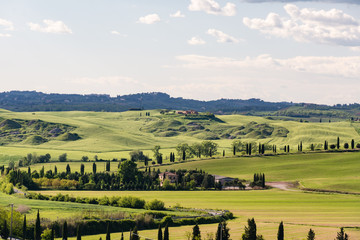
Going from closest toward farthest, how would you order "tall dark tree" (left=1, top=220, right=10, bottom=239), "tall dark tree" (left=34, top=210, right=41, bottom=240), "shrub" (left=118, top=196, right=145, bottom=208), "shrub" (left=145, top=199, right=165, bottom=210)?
1. "tall dark tree" (left=34, top=210, right=41, bottom=240)
2. "tall dark tree" (left=1, top=220, right=10, bottom=239)
3. "shrub" (left=145, top=199, right=165, bottom=210)
4. "shrub" (left=118, top=196, right=145, bottom=208)

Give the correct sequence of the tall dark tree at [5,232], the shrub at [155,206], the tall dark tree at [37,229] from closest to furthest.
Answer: the tall dark tree at [37,229]
the tall dark tree at [5,232]
the shrub at [155,206]

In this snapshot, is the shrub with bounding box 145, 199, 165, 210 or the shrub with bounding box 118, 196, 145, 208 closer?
the shrub with bounding box 145, 199, 165, 210

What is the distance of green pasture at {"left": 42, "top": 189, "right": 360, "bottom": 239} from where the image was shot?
106m

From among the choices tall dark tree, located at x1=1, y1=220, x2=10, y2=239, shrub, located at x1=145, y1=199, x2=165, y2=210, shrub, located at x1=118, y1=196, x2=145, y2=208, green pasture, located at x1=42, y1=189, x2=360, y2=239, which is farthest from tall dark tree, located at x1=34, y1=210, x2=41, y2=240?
shrub, located at x1=118, y1=196, x2=145, y2=208

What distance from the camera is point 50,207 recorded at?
434 ft

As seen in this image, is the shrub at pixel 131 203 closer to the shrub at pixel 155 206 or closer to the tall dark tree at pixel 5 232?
the shrub at pixel 155 206

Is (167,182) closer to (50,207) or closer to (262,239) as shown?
(50,207)

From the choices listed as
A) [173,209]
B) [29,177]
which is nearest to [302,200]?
[173,209]

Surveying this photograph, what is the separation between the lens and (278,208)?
450 ft

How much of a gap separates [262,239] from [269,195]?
259 ft

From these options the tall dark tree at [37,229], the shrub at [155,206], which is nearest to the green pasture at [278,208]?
the shrub at [155,206]

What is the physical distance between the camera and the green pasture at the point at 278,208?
106 metres

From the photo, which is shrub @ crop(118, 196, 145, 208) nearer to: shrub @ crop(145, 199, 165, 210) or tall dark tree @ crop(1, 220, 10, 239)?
shrub @ crop(145, 199, 165, 210)

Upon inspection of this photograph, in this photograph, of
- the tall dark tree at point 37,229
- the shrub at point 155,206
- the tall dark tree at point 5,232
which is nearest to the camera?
the tall dark tree at point 37,229
